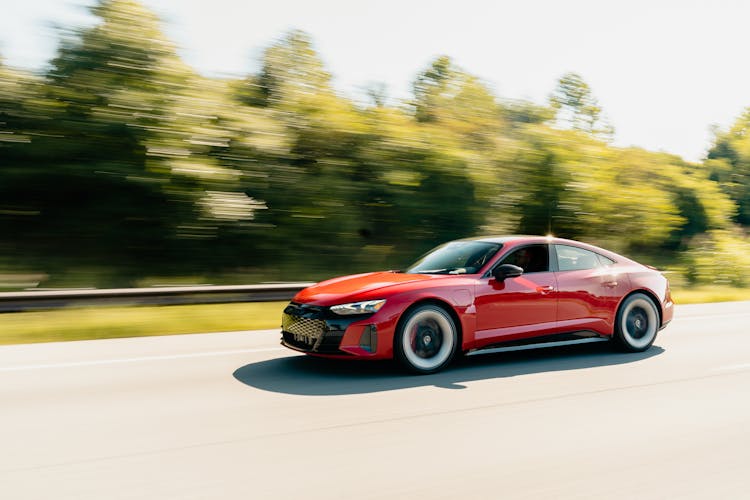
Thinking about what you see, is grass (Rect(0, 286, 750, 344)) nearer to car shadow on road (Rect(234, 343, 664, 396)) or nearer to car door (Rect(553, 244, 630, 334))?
car shadow on road (Rect(234, 343, 664, 396))

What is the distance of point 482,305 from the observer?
6.79 m

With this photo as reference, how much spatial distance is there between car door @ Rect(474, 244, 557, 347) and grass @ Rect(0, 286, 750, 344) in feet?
12.8

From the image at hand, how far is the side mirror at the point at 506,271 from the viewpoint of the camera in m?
6.92

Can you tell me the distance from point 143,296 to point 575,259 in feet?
21.3

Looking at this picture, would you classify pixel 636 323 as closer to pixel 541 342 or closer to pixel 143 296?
pixel 541 342

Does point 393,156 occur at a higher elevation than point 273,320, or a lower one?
higher

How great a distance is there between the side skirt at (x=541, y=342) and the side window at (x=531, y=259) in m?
0.72

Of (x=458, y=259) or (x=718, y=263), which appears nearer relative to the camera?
(x=458, y=259)

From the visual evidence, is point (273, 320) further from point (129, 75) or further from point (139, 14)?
point (139, 14)

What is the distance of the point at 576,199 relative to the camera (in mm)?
21688

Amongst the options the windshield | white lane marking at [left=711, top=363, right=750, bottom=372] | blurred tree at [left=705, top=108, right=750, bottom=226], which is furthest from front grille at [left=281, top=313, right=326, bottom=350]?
blurred tree at [left=705, top=108, right=750, bottom=226]

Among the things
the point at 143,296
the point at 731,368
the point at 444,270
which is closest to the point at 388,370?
the point at 444,270

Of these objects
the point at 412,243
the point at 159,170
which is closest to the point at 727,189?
the point at 412,243

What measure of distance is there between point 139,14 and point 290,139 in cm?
453
